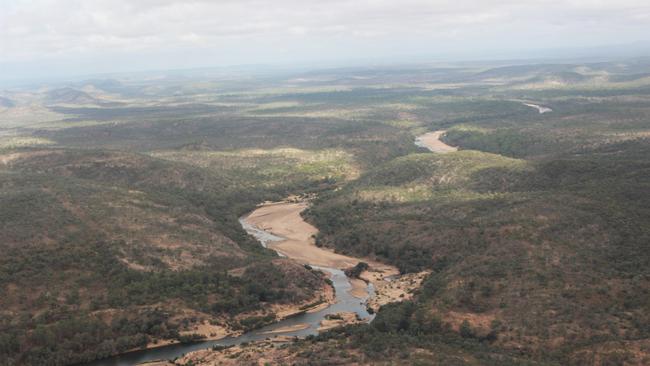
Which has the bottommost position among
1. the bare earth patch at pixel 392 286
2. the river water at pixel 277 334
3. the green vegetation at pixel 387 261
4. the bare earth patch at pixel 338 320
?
the river water at pixel 277 334

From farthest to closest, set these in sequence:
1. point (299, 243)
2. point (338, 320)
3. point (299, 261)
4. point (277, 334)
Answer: point (299, 243) < point (299, 261) < point (338, 320) < point (277, 334)

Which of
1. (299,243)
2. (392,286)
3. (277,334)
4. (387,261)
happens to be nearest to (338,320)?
(277,334)

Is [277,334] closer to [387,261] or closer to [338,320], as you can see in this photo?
[338,320]

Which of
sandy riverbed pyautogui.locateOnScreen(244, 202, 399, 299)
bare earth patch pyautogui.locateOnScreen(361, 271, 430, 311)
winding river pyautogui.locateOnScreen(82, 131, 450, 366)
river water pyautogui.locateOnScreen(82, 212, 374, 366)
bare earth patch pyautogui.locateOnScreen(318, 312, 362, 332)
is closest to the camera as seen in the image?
river water pyautogui.locateOnScreen(82, 212, 374, 366)

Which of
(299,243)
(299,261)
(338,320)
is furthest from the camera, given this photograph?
(299,243)

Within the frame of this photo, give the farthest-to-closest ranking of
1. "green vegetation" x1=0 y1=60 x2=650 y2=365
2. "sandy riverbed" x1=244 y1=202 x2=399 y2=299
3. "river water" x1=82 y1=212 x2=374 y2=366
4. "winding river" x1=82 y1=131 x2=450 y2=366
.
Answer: "sandy riverbed" x1=244 y1=202 x2=399 y2=299
"winding river" x1=82 y1=131 x2=450 y2=366
"river water" x1=82 y1=212 x2=374 y2=366
"green vegetation" x1=0 y1=60 x2=650 y2=365

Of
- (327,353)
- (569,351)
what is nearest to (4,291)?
(327,353)

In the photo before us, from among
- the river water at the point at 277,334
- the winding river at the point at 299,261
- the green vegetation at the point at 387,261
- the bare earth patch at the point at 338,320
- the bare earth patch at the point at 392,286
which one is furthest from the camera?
the bare earth patch at the point at 392,286

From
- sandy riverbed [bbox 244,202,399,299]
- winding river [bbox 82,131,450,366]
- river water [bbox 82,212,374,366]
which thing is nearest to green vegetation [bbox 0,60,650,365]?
river water [bbox 82,212,374,366]

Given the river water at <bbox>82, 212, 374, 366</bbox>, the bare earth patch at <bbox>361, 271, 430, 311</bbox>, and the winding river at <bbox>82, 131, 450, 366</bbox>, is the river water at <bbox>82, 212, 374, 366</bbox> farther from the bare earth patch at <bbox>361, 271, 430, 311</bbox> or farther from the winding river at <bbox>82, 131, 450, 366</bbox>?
the bare earth patch at <bbox>361, 271, 430, 311</bbox>

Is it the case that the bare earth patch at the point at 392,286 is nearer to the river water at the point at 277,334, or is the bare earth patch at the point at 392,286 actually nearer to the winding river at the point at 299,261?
the winding river at the point at 299,261

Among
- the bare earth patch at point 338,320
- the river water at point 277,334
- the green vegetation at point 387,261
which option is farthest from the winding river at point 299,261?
the green vegetation at point 387,261

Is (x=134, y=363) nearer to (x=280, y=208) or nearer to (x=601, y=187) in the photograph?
(x=280, y=208)
